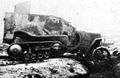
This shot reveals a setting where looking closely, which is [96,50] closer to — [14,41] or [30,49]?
[30,49]

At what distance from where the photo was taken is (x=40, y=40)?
396 inches

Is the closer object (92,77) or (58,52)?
(92,77)

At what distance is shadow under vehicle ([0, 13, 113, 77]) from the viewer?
9906 millimetres

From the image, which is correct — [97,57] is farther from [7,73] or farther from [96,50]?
[7,73]

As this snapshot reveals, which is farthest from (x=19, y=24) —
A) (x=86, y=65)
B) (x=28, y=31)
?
(x=86, y=65)

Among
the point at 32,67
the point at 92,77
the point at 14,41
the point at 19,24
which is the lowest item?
the point at 92,77

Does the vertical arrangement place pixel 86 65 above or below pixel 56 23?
below

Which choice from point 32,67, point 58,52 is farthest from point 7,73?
point 58,52

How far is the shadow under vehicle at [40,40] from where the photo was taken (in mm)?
9906

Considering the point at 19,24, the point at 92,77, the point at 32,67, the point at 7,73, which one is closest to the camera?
the point at 7,73

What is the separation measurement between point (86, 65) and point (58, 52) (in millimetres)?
1568

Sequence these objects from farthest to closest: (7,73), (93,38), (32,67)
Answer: (93,38), (32,67), (7,73)

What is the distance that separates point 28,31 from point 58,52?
5.84 feet

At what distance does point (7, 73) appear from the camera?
25.0 ft
